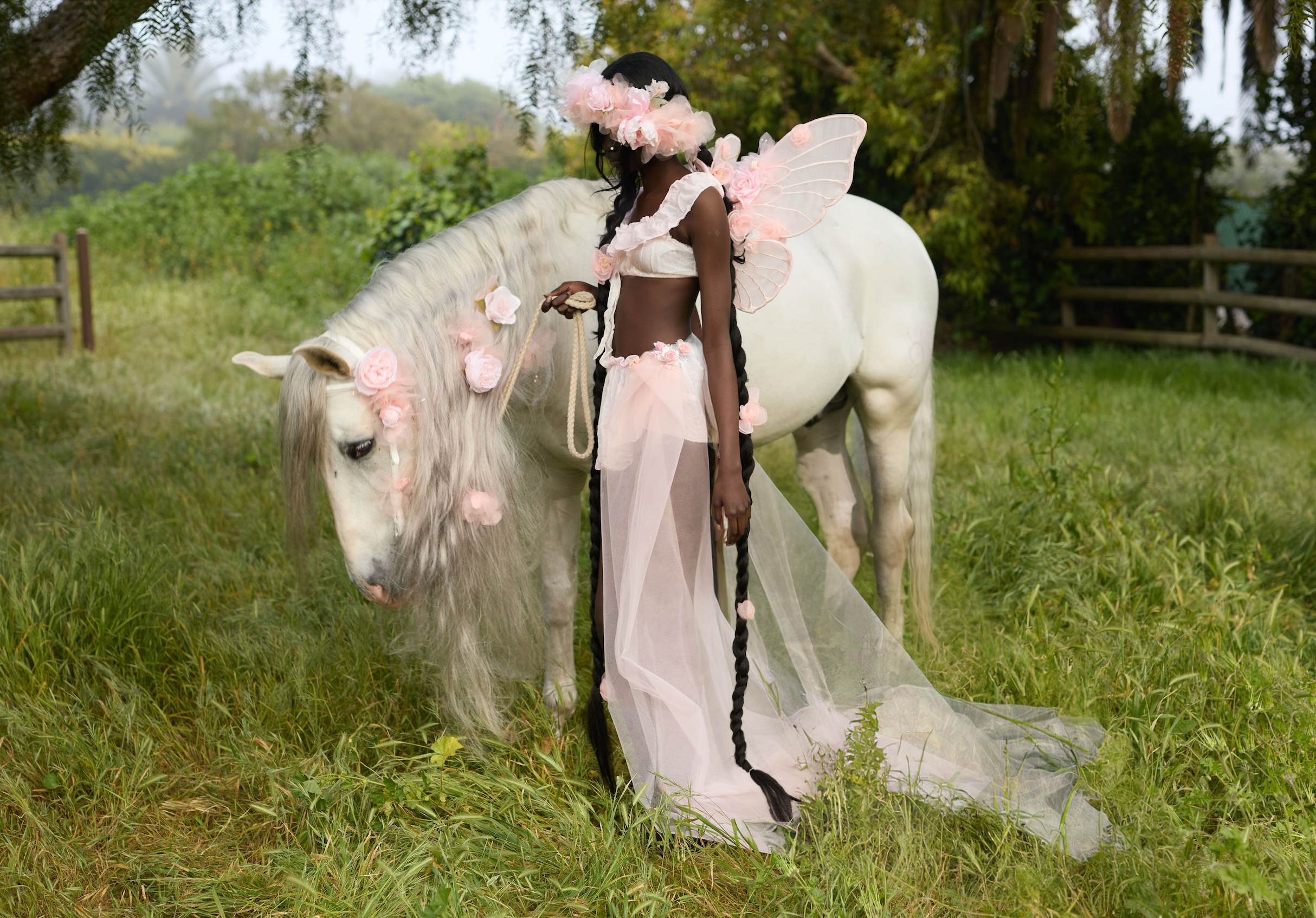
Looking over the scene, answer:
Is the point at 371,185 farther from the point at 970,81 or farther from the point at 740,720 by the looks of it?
the point at 740,720

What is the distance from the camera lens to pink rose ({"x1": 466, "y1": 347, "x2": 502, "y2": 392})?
2215 mm

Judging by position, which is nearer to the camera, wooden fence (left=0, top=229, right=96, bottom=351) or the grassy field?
the grassy field

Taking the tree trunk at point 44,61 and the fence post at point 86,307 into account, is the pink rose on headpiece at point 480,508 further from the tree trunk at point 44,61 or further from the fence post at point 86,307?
the fence post at point 86,307

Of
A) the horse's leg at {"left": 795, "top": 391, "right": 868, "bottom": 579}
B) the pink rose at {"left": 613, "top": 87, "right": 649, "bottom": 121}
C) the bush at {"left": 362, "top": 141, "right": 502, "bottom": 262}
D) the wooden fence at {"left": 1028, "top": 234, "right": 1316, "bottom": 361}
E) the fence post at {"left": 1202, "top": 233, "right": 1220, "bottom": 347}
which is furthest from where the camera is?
the bush at {"left": 362, "top": 141, "right": 502, "bottom": 262}

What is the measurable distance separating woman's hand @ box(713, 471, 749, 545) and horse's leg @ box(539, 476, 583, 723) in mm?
761

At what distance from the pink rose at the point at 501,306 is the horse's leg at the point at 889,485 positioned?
4.78ft

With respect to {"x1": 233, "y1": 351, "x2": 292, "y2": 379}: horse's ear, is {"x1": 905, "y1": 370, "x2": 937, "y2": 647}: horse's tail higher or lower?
lower

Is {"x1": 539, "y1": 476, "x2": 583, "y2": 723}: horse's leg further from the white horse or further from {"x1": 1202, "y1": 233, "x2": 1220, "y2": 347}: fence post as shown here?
{"x1": 1202, "y1": 233, "x2": 1220, "y2": 347}: fence post

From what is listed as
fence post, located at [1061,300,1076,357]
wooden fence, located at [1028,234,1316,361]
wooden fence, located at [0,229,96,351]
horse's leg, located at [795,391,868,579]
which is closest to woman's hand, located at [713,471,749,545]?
horse's leg, located at [795,391,868,579]

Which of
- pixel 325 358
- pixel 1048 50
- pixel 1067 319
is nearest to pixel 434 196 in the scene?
pixel 1048 50

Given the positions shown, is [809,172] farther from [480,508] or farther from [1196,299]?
[1196,299]

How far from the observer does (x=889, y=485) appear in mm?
3342

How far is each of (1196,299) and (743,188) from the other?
7819mm

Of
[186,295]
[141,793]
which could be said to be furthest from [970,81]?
[186,295]
